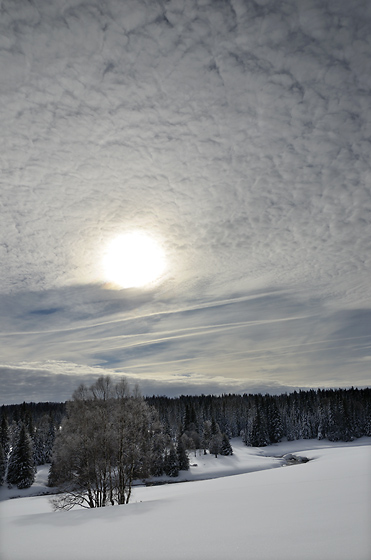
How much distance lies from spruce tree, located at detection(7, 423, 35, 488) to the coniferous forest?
0.16m

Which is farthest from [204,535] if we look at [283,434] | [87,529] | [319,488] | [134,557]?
[283,434]

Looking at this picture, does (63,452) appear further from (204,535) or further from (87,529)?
(204,535)

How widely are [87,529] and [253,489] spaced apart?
6024 millimetres

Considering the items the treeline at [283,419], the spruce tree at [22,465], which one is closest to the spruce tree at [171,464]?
the spruce tree at [22,465]

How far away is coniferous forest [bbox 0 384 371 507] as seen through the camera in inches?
913

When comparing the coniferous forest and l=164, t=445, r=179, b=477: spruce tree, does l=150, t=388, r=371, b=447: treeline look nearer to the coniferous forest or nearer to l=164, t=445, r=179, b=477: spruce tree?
the coniferous forest

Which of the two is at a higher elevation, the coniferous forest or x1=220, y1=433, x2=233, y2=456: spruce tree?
the coniferous forest

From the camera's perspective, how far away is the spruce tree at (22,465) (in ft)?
201

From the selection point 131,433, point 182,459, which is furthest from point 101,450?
point 182,459

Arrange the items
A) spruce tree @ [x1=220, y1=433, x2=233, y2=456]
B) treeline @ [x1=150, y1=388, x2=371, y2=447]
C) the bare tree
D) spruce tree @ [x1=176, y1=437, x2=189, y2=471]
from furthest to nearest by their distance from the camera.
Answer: treeline @ [x1=150, y1=388, x2=371, y2=447]
spruce tree @ [x1=220, y1=433, x2=233, y2=456]
spruce tree @ [x1=176, y1=437, x2=189, y2=471]
the bare tree

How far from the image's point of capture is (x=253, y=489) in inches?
448

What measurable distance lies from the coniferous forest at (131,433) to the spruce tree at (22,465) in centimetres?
16

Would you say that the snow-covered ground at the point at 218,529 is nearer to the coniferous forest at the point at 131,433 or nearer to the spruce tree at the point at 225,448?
→ the coniferous forest at the point at 131,433

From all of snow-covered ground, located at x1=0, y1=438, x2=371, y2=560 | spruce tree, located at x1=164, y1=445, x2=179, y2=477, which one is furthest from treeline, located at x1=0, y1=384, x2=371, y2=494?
snow-covered ground, located at x1=0, y1=438, x2=371, y2=560
